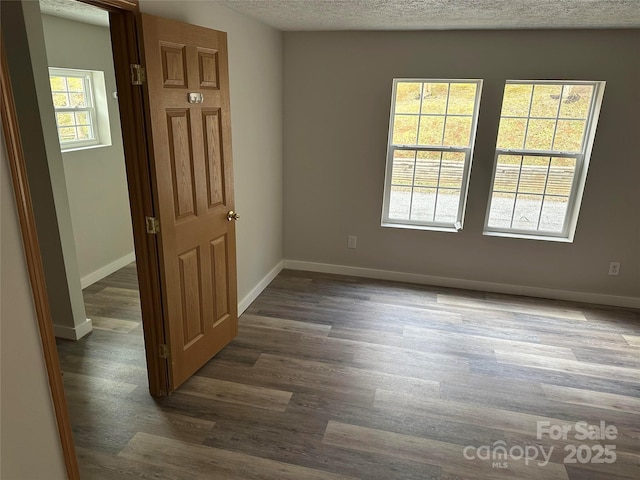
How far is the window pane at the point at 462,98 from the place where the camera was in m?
3.63

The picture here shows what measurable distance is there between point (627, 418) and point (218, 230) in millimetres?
2666

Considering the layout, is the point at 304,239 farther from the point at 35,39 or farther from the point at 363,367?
the point at 35,39

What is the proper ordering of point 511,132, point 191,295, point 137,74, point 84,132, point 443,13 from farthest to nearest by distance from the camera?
point 84,132 < point 511,132 < point 443,13 < point 191,295 < point 137,74

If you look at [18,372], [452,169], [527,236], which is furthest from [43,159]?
[527,236]

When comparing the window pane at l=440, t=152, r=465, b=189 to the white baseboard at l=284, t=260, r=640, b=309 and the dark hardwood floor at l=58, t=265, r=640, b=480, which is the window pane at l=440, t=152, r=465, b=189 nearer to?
the white baseboard at l=284, t=260, r=640, b=309

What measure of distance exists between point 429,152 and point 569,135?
1159 mm

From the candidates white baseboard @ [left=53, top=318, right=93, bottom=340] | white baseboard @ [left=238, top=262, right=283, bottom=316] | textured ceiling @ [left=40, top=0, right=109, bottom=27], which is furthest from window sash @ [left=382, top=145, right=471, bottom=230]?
white baseboard @ [left=53, top=318, right=93, bottom=340]

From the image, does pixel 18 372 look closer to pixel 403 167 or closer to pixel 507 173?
pixel 403 167

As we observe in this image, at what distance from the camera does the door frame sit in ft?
4.55

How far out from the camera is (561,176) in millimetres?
3693

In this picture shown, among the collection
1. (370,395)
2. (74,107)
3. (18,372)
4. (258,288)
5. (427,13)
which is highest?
(427,13)

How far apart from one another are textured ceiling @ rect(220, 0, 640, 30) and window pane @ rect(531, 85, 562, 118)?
1.61 ft

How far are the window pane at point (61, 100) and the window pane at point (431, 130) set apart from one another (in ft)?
10.7

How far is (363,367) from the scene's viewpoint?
2822 millimetres
